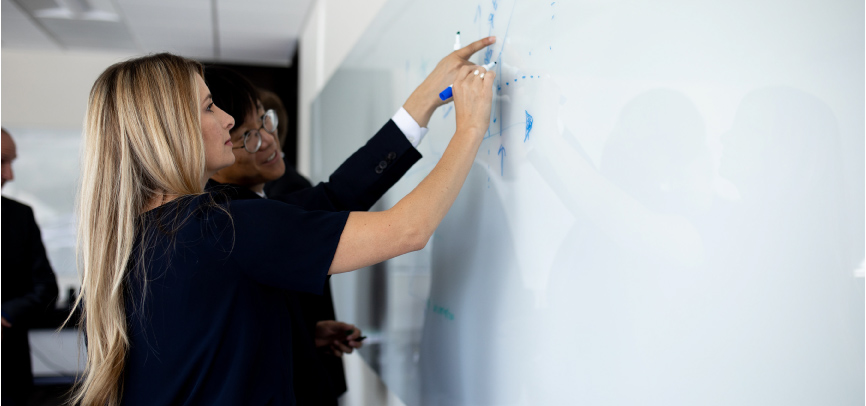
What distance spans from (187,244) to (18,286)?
70.6 inches

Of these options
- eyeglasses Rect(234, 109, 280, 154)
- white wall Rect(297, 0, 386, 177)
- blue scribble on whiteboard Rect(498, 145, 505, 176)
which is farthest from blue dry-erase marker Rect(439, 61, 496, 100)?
white wall Rect(297, 0, 386, 177)

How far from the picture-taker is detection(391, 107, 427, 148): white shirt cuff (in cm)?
109

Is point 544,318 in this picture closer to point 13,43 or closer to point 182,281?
point 182,281

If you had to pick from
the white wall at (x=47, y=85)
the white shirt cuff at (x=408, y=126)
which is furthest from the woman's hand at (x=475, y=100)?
the white wall at (x=47, y=85)

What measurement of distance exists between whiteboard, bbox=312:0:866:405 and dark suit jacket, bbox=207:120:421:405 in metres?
0.11

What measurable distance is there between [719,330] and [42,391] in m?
5.08

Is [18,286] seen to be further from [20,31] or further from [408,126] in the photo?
[20,31]

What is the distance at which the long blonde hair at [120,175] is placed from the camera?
34.5 inches

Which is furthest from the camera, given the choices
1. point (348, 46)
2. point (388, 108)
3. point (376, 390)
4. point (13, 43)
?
point (13, 43)

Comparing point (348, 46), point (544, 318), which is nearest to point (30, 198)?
point (348, 46)

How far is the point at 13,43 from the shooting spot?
426cm

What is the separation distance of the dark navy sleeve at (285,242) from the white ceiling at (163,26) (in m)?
2.68

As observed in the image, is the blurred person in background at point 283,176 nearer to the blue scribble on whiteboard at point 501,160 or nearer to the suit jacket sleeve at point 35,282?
the suit jacket sleeve at point 35,282

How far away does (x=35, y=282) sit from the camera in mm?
2227
